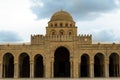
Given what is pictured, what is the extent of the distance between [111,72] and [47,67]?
43.1 ft

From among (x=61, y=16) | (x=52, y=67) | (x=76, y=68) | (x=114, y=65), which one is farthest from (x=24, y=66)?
(x=114, y=65)

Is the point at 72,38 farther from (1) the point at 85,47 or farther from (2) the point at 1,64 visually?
(2) the point at 1,64

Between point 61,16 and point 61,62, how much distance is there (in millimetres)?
8476

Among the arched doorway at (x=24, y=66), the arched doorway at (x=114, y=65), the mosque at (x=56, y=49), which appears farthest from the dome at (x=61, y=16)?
the arched doorway at (x=114, y=65)

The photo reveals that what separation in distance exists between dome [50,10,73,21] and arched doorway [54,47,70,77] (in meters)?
5.63

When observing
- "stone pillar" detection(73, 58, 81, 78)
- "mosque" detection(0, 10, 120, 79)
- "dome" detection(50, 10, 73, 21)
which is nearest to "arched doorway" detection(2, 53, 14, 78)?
"mosque" detection(0, 10, 120, 79)

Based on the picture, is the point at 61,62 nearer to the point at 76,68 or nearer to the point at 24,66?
the point at 24,66

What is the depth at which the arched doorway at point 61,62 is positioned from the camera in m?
54.6

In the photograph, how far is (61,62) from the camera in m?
54.9

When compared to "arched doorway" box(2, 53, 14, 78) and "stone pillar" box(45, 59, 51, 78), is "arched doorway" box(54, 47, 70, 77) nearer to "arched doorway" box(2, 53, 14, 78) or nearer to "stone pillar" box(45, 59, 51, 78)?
"stone pillar" box(45, 59, 51, 78)

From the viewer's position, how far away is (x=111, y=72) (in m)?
54.2

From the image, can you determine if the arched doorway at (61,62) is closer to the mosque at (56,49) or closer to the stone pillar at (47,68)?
the mosque at (56,49)

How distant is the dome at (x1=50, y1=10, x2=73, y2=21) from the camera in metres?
53.2

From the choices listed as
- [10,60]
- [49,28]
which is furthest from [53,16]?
[10,60]
